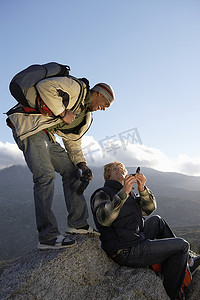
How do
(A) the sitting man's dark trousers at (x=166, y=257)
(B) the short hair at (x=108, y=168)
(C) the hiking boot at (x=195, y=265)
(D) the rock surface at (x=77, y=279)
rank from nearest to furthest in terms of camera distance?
(D) the rock surface at (x=77, y=279), (A) the sitting man's dark trousers at (x=166, y=257), (C) the hiking boot at (x=195, y=265), (B) the short hair at (x=108, y=168)

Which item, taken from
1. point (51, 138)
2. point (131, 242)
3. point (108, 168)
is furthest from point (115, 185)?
point (51, 138)

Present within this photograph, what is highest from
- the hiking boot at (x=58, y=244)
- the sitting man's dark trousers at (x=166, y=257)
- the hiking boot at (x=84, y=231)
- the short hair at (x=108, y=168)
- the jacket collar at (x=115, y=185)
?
the short hair at (x=108, y=168)

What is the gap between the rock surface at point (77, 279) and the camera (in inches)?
168

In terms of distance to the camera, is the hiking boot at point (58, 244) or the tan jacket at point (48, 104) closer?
the tan jacket at point (48, 104)

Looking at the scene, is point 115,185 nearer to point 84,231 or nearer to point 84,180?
point 84,180

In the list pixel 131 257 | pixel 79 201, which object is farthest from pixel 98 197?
pixel 131 257

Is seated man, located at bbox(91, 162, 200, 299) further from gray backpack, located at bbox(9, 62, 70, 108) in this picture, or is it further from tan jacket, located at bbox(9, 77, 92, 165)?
gray backpack, located at bbox(9, 62, 70, 108)

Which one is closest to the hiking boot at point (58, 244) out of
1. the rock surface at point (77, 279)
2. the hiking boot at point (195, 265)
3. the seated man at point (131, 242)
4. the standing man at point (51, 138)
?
the standing man at point (51, 138)

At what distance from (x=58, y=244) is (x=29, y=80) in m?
3.48

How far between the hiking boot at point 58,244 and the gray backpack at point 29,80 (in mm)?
2935

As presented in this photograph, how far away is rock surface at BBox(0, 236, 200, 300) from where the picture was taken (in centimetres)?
426

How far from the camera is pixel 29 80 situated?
466 centimetres

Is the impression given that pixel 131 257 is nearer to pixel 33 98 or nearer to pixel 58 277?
pixel 58 277

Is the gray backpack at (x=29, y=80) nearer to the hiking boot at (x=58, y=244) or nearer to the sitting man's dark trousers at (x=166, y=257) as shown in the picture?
the hiking boot at (x=58, y=244)
